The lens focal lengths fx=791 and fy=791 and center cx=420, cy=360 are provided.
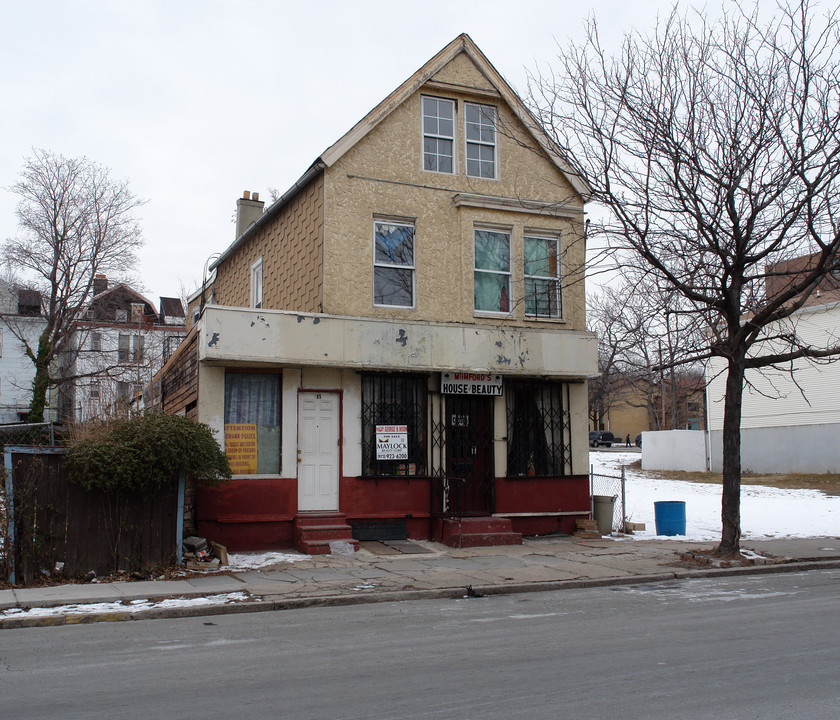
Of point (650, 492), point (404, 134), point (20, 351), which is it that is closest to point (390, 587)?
point (404, 134)

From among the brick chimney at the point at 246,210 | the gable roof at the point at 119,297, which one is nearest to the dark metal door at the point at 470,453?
the brick chimney at the point at 246,210

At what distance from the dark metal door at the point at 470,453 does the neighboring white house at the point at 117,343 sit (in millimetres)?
16362

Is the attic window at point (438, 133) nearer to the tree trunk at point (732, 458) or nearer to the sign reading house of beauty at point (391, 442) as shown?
the sign reading house of beauty at point (391, 442)

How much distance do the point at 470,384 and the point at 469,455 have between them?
1408 mm

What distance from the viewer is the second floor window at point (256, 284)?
61.8 ft

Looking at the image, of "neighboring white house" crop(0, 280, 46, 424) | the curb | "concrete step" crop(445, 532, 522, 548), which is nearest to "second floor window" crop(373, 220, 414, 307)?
"concrete step" crop(445, 532, 522, 548)

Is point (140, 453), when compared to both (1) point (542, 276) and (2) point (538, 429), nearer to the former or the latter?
(2) point (538, 429)

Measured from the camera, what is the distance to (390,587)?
1055 cm

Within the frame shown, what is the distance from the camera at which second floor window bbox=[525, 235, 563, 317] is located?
53.6 feet

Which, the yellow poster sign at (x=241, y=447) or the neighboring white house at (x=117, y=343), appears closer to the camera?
the yellow poster sign at (x=241, y=447)

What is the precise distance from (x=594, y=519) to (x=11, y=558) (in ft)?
36.1

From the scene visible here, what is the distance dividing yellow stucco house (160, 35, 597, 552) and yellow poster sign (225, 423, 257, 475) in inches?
1.0

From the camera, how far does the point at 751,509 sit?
20.5 metres

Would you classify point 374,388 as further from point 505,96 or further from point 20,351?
point 20,351
